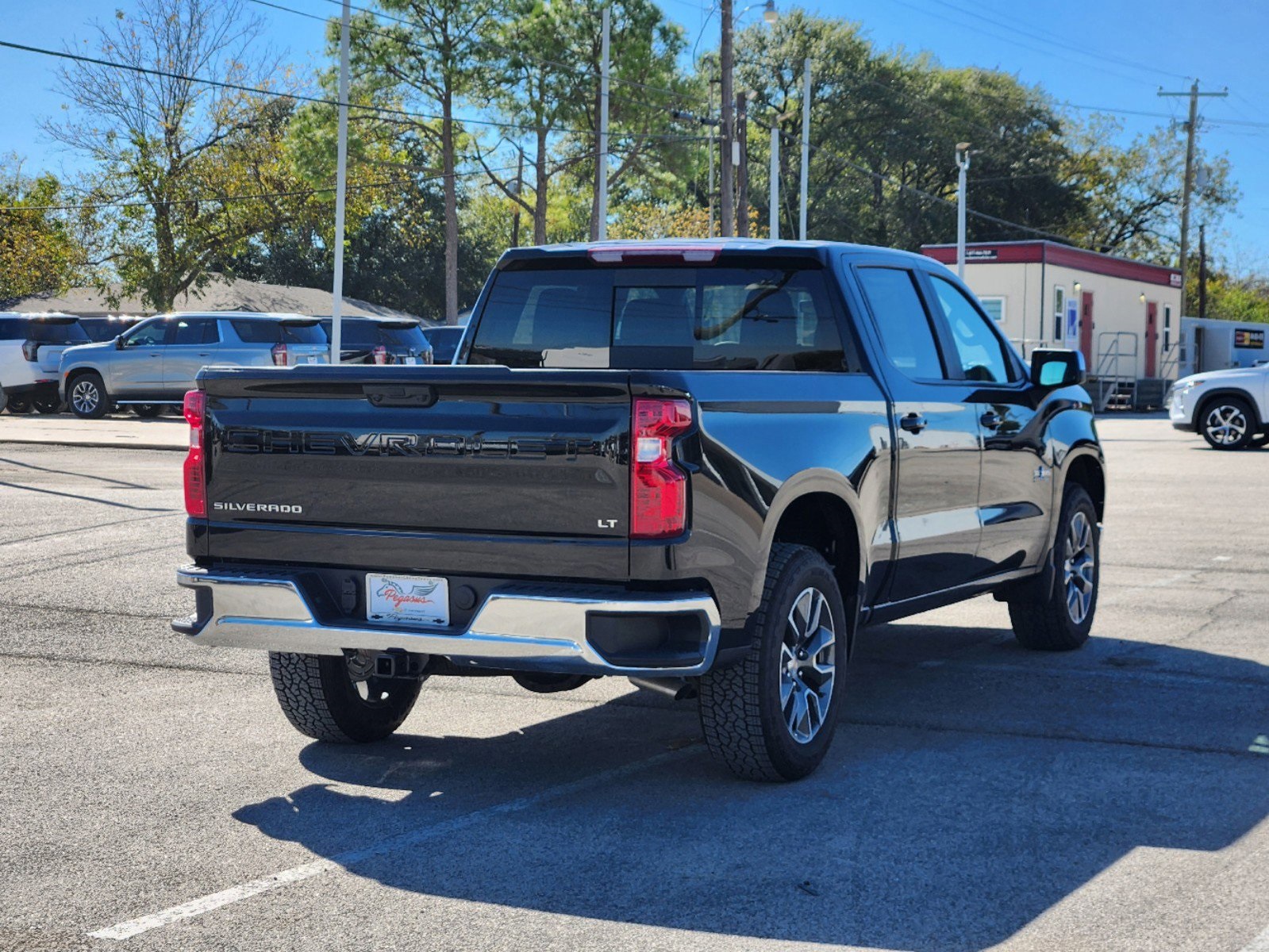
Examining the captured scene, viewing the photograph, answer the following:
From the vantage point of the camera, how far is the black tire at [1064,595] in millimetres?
8430

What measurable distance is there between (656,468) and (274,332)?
24323mm

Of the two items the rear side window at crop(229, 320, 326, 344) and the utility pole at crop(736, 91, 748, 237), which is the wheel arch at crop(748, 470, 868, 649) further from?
the utility pole at crop(736, 91, 748, 237)

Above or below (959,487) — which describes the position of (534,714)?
below

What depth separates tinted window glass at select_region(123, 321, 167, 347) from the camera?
2909 centimetres

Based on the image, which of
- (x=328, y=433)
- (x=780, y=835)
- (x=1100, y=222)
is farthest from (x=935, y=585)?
(x=1100, y=222)

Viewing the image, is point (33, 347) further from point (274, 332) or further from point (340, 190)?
point (340, 190)

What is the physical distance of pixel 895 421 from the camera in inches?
261

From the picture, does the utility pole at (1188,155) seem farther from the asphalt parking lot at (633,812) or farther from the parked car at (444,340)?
the asphalt parking lot at (633,812)

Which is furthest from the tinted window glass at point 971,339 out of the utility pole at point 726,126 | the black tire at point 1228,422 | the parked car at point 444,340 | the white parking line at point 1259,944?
the utility pole at point 726,126

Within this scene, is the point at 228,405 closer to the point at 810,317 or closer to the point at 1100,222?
the point at 810,317

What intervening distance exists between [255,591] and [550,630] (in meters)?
1.11

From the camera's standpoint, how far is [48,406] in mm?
33406

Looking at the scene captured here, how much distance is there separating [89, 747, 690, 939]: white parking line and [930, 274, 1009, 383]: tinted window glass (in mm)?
2492

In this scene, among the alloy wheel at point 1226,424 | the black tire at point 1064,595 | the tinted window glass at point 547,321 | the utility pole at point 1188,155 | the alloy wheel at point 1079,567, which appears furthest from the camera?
the utility pole at point 1188,155
